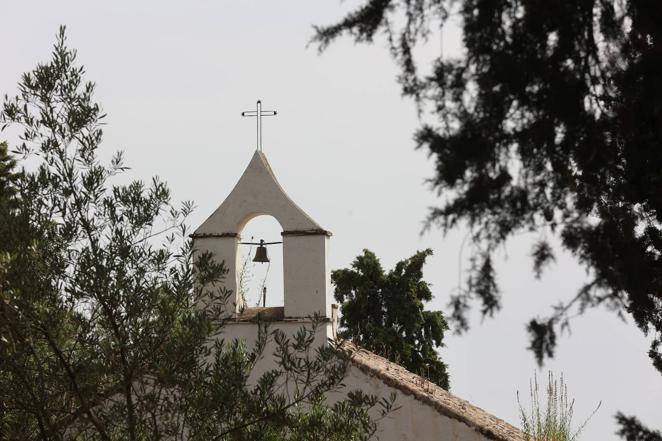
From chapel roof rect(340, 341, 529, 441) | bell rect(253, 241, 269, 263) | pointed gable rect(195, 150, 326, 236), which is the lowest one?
chapel roof rect(340, 341, 529, 441)

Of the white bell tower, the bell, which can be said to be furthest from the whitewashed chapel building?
the bell

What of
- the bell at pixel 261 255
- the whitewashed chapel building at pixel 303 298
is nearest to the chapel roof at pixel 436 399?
the whitewashed chapel building at pixel 303 298

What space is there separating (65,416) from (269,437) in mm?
1645

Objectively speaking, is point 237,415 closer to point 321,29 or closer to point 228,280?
point 228,280

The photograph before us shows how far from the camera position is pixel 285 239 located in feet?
45.2

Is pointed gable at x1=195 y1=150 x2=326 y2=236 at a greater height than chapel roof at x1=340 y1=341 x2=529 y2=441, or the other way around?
pointed gable at x1=195 y1=150 x2=326 y2=236

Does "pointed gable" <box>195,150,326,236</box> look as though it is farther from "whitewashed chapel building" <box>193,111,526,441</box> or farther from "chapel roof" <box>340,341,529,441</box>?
"chapel roof" <box>340,341,529,441</box>

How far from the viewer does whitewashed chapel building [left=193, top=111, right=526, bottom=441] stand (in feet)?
44.3

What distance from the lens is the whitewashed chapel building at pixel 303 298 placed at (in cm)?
1352

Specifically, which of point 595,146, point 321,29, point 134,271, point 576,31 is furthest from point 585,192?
point 134,271

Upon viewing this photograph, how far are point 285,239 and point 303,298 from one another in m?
0.71

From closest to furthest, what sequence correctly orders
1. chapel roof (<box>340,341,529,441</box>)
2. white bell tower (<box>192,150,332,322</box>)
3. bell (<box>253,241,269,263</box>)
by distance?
chapel roof (<box>340,341,529,441</box>)
white bell tower (<box>192,150,332,322</box>)
bell (<box>253,241,269,263</box>)

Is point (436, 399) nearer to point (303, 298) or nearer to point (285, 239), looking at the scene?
point (303, 298)

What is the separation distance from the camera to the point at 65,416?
31.1ft
